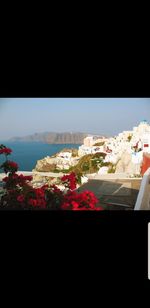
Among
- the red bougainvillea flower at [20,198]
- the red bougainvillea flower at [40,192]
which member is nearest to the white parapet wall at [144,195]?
the red bougainvillea flower at [40,192]

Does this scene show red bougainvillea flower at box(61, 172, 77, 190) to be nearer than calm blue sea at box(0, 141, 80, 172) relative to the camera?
No

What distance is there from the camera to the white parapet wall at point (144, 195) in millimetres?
4256

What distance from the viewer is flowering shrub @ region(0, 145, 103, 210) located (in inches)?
169

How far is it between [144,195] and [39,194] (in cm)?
104

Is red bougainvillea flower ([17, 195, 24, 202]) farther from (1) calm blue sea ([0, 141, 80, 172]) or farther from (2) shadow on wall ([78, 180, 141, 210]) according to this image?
→ (2) shadow on wall ([78, 180, 141, 210])

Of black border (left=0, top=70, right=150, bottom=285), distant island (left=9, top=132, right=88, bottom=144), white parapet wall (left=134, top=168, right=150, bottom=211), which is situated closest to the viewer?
black border (left=0, top=70, right=150, bottom=285)

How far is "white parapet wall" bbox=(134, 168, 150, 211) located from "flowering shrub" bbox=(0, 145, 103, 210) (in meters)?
0.39

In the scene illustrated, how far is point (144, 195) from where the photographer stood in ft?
14.4

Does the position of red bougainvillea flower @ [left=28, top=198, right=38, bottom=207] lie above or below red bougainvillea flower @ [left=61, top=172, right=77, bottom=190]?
below

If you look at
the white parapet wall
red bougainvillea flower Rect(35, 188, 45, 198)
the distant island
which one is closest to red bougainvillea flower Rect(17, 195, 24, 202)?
red bougainvillea flower Rect(35, 188, 45, 198)

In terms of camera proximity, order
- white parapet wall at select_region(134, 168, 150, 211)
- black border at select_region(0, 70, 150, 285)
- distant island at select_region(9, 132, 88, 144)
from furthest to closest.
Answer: distant island at select_region(9, 132, 88, 144) → white parapet wall at select_region(134, 168, 150, 211) → black border at select_region(0, 70, 150, 285)
